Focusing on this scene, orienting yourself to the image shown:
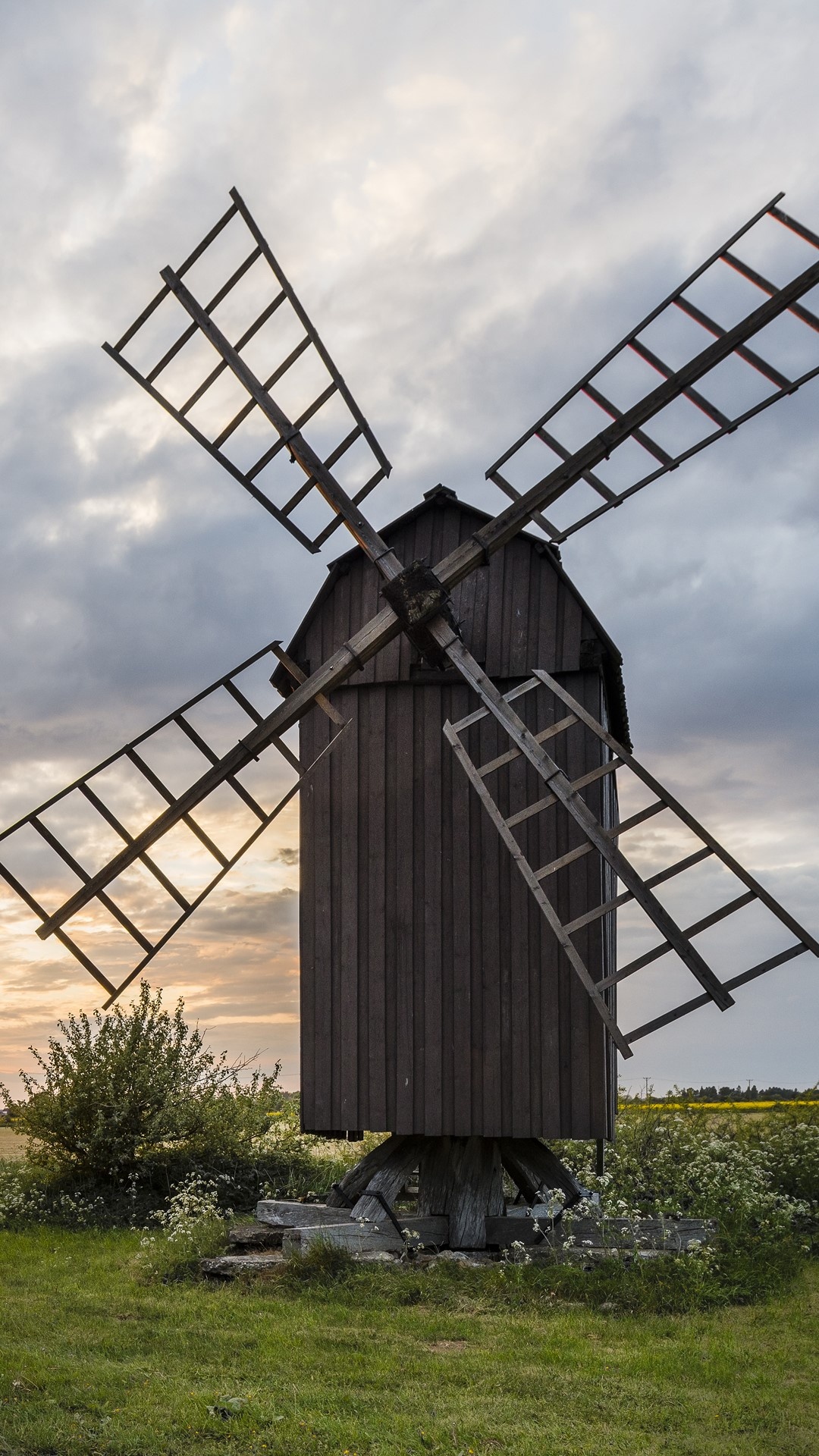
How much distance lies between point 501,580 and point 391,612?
1.33 m

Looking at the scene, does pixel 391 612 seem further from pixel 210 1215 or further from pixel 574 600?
pixel 210 1215

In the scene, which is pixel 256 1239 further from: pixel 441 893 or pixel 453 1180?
pixel 441 893

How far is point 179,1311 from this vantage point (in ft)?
29.9

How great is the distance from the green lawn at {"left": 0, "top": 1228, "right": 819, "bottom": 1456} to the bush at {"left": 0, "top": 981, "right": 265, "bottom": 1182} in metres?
4.70

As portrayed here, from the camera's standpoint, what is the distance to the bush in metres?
14.8

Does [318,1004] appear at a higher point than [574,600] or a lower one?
lower

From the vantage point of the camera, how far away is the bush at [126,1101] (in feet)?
48.5

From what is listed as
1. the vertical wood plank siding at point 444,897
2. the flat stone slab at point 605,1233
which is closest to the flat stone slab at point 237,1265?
the vertical wood plank siding at point 444,897

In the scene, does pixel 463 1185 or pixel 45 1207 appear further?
pixel 45 1207

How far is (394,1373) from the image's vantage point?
7371 mm

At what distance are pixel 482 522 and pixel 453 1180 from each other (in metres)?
6.62

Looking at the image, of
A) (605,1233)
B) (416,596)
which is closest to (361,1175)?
(605,1233)

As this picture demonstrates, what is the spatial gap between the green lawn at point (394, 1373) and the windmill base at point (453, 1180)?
1246 millimetres

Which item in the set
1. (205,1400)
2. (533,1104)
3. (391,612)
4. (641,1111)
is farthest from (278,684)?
(641,1111)
